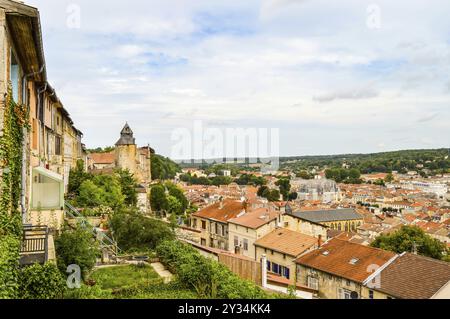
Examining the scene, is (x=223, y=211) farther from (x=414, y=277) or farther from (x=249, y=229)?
(x=414, y=277)

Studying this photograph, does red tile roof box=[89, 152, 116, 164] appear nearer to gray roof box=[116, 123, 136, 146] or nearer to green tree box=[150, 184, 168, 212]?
gray roof box=[116, 123, 136, 146]

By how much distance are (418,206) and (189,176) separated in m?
93.8

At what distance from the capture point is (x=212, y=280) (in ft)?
45.4

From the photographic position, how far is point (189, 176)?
186500 millimetres

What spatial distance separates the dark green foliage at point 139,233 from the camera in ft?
73.8

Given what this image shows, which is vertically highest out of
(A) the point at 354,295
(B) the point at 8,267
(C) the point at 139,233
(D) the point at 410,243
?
(B) the point at 8,267

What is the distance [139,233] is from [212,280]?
967cm

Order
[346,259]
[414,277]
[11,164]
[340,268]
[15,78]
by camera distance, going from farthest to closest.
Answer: [346,259] → [340,268] → [414,277] → [15,78] → [11,164]

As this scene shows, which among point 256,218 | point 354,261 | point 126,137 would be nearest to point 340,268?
point 354,261

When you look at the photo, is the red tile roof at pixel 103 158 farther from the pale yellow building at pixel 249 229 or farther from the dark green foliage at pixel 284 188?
the dark green foliage at pixel 284 188

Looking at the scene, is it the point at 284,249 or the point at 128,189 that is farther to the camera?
the point at 128,189

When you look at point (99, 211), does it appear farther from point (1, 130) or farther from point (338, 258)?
point (1, 130)

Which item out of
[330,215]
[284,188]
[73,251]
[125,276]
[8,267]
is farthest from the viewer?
[284,188]
